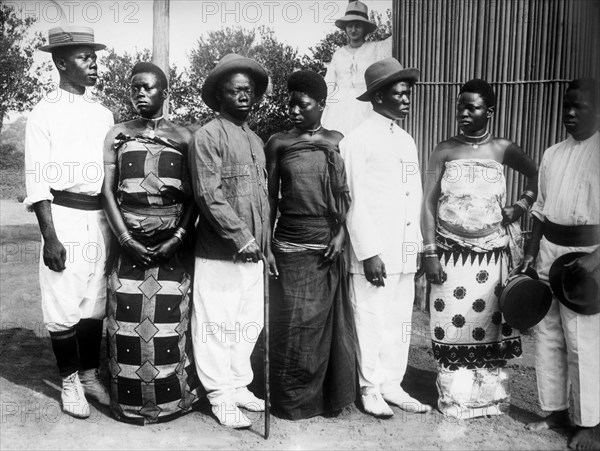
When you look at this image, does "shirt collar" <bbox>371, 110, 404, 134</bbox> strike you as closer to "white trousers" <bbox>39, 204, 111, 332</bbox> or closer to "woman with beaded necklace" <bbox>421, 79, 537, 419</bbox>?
"woman with beaded necklace" <bbox>421, 79, 537, 419</bbox>

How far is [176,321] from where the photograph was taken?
4016mm

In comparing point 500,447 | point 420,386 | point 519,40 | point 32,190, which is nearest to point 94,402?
point 32,190

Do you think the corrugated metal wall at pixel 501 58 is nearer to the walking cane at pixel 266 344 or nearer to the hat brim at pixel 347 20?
the hat brim at pixel 347 20

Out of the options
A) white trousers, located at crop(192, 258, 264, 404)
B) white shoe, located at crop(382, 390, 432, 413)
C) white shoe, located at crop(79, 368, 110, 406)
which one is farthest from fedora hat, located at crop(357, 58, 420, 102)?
white shoe, located at crop(79, 368, 110, 406)

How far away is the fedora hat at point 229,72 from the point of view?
396 cm

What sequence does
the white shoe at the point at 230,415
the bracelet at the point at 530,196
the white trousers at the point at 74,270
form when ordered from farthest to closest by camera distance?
the bracelet at the point at 530,196, the white trousers at the point at 74,270, the white shoe at the point at 230,415

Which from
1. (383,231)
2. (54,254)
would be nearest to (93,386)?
(54,254)

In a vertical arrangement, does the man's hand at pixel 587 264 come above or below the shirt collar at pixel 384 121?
below

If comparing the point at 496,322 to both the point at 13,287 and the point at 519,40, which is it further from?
the point at 13,287

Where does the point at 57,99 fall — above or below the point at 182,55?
below

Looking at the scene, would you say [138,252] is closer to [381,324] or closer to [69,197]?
[69,197]

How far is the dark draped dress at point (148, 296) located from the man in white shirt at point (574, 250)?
2381 mm

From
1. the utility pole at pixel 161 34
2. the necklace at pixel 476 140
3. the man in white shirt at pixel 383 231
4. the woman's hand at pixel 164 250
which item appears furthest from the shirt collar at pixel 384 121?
the utility pole at pixel 161 34

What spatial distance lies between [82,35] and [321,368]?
279 cm
